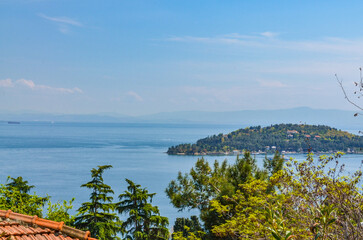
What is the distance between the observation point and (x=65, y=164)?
65250 millimetres

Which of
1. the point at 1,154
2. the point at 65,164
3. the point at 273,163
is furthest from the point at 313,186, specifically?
the point at 1,154

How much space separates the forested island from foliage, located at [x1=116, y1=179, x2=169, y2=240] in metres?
44.8

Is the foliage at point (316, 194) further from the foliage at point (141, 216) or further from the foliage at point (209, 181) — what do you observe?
the foliage at point (141, 216)

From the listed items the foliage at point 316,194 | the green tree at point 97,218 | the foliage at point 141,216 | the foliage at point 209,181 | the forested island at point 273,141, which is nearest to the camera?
the foliage at point 316,194

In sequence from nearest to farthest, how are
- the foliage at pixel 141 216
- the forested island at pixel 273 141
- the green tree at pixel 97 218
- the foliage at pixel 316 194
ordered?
the foliage at pixel 316 194, the green tree at pixel 97 218, the foliage at pixel 141 216, the forested island at pixel 273 141

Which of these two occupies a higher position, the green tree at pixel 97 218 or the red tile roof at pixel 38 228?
the red tile roof at pixel 38 228

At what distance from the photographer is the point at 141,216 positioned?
47.8 ft

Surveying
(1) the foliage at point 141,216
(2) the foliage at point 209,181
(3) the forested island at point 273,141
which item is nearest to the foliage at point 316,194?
(2) the foliage at point 209,181

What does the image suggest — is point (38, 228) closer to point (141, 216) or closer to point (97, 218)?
point (97, 218)

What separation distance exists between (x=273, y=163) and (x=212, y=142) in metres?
80.1

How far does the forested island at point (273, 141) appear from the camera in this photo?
201 ft

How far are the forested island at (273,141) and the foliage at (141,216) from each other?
44.8 meters

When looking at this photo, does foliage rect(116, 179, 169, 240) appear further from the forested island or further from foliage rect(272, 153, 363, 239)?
the forested island

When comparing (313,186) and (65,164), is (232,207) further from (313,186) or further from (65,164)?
(65,164)
